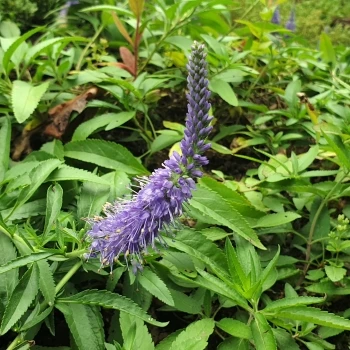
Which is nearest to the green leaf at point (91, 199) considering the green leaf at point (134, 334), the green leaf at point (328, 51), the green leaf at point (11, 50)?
the green leaf at point (134, 334)

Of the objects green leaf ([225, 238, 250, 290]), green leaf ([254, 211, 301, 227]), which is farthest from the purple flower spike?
green leaf ([254, 211, 301, 227])

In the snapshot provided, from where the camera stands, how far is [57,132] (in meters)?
2.13

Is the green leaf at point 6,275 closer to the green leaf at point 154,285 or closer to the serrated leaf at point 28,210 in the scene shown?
the serrated leaf at point 28,210

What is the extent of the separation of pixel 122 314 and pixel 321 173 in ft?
2.99

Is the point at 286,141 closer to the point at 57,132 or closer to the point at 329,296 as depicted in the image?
the point at 329,296

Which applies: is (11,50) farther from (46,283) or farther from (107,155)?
(46,283)

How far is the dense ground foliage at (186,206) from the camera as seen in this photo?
1.33 m

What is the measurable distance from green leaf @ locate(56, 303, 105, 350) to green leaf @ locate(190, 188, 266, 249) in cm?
43

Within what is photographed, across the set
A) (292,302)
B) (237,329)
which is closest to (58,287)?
(237,329)

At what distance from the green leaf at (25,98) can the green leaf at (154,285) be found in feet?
2.68

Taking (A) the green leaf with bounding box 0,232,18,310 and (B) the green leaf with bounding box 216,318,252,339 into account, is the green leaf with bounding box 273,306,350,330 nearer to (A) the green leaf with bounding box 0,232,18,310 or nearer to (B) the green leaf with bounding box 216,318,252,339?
(B) the green leaf with bounding box 216,318,252,339

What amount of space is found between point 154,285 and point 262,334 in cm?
32

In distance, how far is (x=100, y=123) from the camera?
2.04 m

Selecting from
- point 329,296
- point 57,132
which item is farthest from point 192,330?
point 57,132
